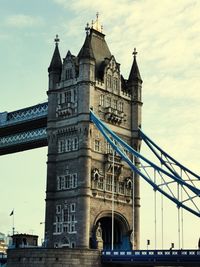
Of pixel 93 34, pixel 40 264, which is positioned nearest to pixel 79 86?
pixel 93 34

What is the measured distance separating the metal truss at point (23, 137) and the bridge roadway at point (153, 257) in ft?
83.6

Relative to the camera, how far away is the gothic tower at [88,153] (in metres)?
81.0

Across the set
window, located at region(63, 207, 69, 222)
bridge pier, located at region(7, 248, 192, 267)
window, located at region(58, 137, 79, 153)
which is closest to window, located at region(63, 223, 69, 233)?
window, located at region(63, 207, 69, 222)

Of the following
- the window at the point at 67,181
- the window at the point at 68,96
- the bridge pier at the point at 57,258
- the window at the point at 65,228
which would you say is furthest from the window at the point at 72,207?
the window at the point at 68,96

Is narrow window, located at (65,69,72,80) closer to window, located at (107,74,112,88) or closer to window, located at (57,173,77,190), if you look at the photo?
window, located at (107,74,112,88)

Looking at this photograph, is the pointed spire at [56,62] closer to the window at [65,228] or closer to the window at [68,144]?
the window at [68,144]

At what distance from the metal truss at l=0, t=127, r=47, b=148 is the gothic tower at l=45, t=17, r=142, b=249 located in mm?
5613

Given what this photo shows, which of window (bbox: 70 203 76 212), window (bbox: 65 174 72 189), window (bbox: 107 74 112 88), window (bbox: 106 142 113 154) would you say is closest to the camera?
window (bbox: 70 203 76 212)

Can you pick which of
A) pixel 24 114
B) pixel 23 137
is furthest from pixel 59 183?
pixel 24 114

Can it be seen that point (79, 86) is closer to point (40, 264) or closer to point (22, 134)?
point (22, 134)

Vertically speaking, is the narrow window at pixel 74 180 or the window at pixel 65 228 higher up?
the narrow window at pixel 74 180

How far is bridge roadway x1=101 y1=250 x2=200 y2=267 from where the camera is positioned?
6481 cm

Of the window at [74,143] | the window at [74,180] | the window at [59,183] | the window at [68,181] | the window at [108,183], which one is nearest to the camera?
the window at [74,180]

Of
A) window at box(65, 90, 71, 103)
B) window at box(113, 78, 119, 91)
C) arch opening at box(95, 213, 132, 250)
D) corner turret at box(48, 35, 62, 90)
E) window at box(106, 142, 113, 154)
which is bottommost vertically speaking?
arch opening at box(95, 213, 132, 250)
